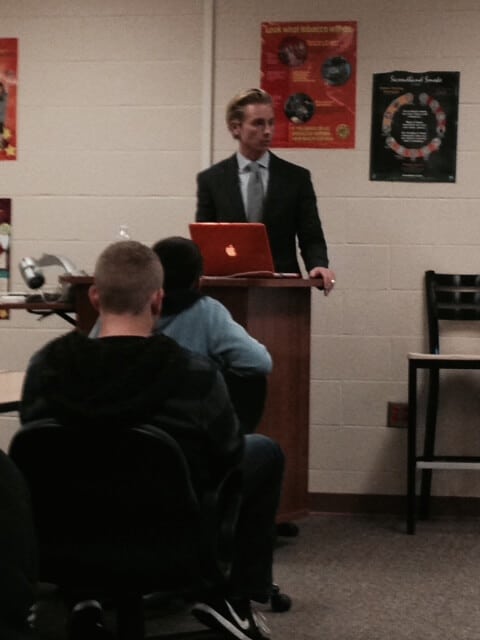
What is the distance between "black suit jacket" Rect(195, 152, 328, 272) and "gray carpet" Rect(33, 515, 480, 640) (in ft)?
3.66

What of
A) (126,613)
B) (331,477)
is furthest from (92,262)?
(126,613)

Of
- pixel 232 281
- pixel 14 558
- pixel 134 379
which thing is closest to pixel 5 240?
pixel 232 281

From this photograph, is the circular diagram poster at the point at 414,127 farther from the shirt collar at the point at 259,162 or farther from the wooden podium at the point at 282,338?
the wooden podium at the point at 282,338

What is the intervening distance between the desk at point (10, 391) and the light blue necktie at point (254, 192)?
1462 millimetres

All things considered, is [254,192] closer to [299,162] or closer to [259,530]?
[299,162]

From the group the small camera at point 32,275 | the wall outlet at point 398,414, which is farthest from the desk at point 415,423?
the small camera at point 32,275

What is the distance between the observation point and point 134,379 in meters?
A: 1.91

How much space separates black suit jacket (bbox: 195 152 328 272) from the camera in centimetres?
408

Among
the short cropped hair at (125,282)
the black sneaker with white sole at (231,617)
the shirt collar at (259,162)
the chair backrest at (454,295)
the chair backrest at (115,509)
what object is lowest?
the black sneaker with white sole at (231,617)

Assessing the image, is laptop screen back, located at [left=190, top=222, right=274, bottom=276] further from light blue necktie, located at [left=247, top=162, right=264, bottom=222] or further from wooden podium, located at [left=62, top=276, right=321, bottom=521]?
light blue necktie, located at [left=247, top=162, right=264, bottom=222]

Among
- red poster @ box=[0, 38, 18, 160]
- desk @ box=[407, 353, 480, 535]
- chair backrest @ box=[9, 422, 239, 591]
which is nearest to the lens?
chair backrest @ box=[9, 422, 239, 591]

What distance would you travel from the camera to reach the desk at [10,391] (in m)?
2.23

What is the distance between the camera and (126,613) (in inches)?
87.1

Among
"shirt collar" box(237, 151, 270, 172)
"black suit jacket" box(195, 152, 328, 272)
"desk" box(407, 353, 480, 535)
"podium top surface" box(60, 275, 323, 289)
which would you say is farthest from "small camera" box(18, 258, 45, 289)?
"desk" box(407, 353, 480, 535)
